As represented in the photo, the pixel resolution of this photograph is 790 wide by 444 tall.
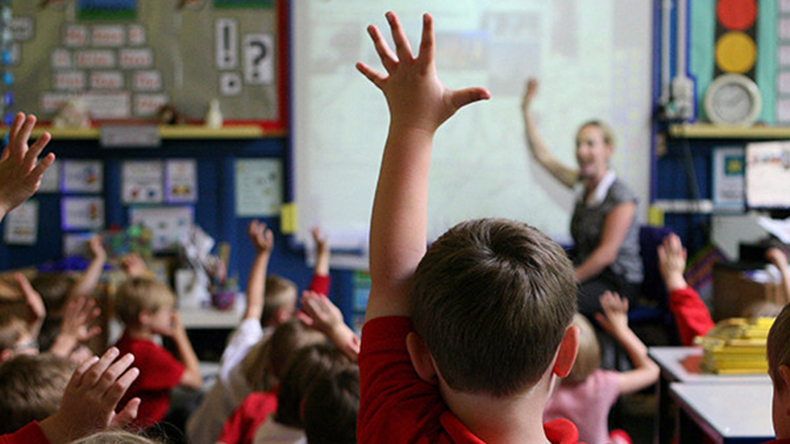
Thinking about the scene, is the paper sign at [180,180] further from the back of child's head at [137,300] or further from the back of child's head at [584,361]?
the back of child's head at [584,361]

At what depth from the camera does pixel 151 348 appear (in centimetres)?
232

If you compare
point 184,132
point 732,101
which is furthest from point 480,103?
point 184,132

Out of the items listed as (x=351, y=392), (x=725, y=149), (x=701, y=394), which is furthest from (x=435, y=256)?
(x=725, y=149)

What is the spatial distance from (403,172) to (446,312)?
0.19 metres

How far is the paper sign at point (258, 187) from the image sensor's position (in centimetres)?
438

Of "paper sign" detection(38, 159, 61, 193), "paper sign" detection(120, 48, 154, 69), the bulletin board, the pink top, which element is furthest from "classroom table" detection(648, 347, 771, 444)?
"paper sign" detection(38, 159, 61, 193)

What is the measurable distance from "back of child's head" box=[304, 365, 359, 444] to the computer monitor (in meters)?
3.02

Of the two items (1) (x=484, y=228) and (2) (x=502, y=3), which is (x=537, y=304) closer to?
(1) (x=484, y=228)

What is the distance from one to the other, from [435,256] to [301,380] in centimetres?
82

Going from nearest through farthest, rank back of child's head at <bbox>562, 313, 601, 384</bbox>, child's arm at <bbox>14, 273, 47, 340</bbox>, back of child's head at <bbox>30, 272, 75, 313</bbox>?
back of child's head at <bbox>562, 313, 601, 384</bbox> → child's arm at <bbox>14, 273, 47, 340</bbox> → back of child's head at <bbox>30, 272, 75, 313</bbox>

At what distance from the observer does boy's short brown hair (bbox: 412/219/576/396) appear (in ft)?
2.46

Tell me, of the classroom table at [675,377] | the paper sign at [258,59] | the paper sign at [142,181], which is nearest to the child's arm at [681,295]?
the classroom table at [675,377]

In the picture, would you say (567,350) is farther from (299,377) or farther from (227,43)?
(227,43)

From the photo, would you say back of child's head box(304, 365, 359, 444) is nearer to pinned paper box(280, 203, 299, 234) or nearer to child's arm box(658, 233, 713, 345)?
child's arm box(658, 233, 713, 345)
